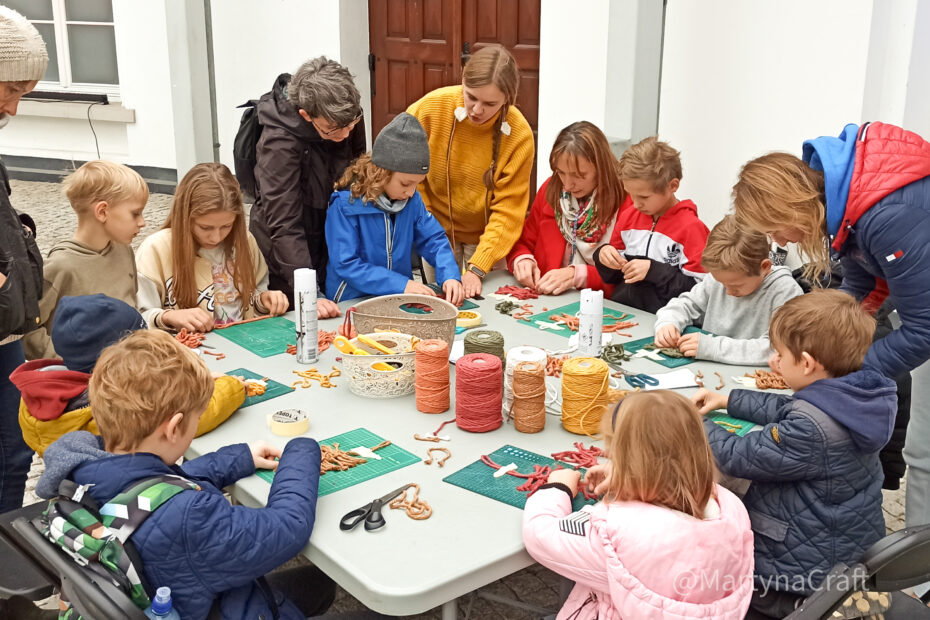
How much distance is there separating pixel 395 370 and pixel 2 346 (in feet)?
4.23

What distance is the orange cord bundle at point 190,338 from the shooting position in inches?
120

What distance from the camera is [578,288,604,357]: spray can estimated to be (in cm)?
283

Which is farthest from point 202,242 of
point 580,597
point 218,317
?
point 580,597

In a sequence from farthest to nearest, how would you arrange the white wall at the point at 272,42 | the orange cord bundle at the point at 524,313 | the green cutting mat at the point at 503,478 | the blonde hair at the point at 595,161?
1. the white wall at the point at 272,42
2. the blonde hair at the point at 595,161
3. the orange cord bundle at the point at 524,313
4. the green cutting mat at the point at 503,478

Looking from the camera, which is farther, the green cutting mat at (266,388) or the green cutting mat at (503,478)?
the green cutting mat at (266,388)

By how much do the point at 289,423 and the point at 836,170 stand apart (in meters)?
1.68

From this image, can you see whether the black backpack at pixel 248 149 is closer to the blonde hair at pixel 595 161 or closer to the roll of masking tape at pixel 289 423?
the blonde hair at pixel 595 161

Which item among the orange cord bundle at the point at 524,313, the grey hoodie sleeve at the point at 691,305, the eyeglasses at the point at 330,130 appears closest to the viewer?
the grey hoodie sleeve at the point at 691,305

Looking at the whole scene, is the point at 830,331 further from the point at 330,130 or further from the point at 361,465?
the point at 330,130

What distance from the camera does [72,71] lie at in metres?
10.6

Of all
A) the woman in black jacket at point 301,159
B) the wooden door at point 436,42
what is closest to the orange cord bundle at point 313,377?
the woman in black jacket at point 301,159

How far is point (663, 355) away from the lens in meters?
2.99

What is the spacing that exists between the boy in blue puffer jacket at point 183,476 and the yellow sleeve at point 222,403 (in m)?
0.28

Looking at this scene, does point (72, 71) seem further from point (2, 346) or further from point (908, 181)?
point (908, 181)
